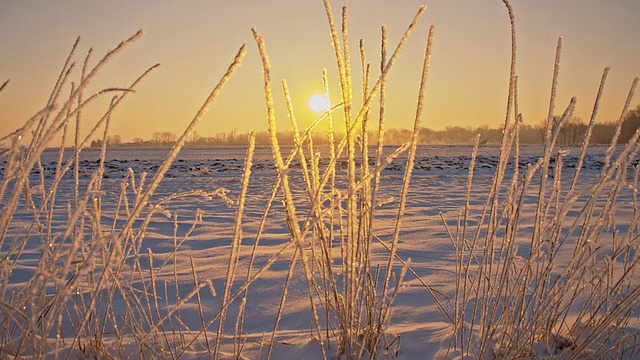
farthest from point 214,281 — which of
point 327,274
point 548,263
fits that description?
point 548,263

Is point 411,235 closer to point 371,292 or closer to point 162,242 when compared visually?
point 162,242

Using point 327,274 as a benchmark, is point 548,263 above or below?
above

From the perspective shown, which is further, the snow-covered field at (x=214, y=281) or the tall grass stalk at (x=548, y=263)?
the tall grass stalk at (x=548, y=263)

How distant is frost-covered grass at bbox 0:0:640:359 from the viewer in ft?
3.84

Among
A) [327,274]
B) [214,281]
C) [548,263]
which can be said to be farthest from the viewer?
[214,281]

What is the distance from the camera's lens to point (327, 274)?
1.95m

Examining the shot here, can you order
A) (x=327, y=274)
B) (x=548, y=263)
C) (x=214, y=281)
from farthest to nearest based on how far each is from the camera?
(x=214, y=281) → (x=327, y=274) → (x=548, y=263)

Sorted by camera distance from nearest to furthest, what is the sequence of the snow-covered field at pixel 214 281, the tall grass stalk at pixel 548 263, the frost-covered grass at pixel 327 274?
1. the frost-covered grass at pixel 327 274
2. the snow-covered field at pixel 214 281
3. the tall grass stalk at pixel 548 263

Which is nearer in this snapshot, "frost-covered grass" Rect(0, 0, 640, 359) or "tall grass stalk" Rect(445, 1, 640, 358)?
"frost-covered grass" Rect(0, 0, 640, 359)

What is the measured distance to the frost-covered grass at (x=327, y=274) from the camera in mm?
1171

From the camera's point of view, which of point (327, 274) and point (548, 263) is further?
point (327, 274)

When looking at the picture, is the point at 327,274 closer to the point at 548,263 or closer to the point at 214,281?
the point at 548,263

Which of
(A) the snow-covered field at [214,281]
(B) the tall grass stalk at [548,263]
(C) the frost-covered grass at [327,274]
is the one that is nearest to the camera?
(C) the frost-covered grass at [327,274]

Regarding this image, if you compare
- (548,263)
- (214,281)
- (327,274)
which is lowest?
(214,281)
